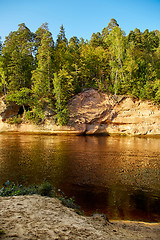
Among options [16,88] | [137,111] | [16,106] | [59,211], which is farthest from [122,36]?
[59,211]

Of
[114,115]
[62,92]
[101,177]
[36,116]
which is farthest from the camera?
[114,115]

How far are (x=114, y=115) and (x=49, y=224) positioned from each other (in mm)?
32512

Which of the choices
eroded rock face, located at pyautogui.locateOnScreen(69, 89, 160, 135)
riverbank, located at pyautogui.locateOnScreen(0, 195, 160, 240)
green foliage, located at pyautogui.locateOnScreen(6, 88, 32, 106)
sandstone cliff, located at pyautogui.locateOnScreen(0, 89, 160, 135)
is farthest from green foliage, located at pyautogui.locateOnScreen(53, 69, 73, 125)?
riverbank, located at pyautogui.locateOnScreen(0, 195, 160, 240)

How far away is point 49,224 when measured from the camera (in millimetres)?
3812

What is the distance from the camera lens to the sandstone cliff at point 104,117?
32875 millimetres

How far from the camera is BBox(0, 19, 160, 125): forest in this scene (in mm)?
34438

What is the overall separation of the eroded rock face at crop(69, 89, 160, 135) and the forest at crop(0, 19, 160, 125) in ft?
5.91

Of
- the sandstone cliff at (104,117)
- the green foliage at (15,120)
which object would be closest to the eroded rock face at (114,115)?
the sandstone cliff at (104,117)

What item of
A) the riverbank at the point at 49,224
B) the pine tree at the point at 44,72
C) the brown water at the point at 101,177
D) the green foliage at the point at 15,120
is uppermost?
the pine tree at the point at 44,72

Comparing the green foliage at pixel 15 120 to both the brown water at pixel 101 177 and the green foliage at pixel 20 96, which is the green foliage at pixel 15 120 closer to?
the green foliage at pixel 20 96

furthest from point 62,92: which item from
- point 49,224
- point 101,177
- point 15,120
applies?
point 49,224

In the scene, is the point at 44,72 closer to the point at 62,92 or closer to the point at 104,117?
the point at 62,92

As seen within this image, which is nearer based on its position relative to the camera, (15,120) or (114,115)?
(15,120)

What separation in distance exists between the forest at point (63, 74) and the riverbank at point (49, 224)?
27444 mm
